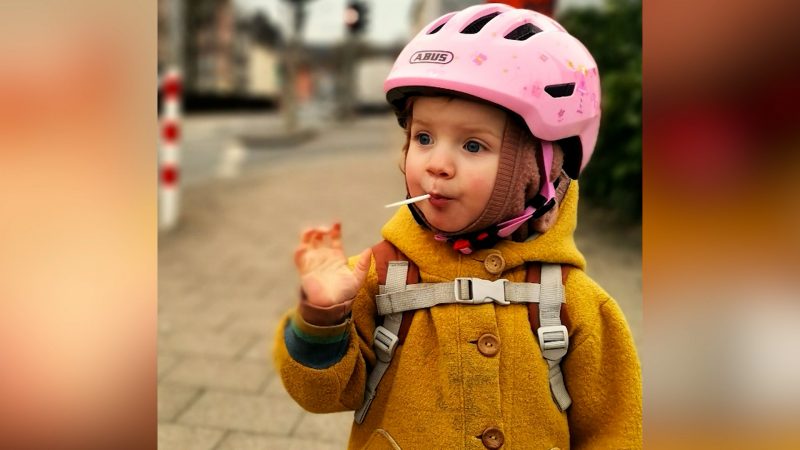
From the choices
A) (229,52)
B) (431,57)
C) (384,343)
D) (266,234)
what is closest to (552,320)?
(384,343)

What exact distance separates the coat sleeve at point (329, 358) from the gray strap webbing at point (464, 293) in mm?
87

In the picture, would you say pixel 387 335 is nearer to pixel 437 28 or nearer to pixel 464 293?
pixel 464 293

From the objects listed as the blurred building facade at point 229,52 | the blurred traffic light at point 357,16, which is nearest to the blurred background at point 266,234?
the blurred traffic light at point 357,16

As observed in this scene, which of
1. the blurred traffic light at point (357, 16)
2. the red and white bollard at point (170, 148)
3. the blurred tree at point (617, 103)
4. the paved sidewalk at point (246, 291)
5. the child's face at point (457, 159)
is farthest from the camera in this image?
the blurred traffic light at point (357, 16)

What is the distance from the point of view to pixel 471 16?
165 centimetres

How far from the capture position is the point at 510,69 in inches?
60.6

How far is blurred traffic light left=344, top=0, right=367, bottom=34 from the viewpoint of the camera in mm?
Answer: 14328

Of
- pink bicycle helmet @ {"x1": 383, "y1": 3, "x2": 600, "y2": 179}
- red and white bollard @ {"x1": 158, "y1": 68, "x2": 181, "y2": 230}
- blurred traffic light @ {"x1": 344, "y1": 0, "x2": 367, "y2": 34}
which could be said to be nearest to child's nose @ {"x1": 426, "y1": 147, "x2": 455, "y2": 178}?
pink bicycle helmet @ {"x1": 383, "y1": 3, "x2": 600, "y2": 179}

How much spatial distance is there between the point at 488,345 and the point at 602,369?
12.5 inches

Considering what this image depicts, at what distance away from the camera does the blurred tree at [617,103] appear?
522 cm

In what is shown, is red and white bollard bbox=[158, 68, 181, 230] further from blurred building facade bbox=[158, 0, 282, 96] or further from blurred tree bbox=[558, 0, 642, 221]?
blurred building facade bbox=[158, 0, 282, 96]

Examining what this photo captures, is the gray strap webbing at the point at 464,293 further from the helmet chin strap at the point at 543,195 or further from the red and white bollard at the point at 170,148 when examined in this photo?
the red and white bollard at the point at 170,148

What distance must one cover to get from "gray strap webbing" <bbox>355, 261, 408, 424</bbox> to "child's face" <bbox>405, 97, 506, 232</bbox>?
178mm
